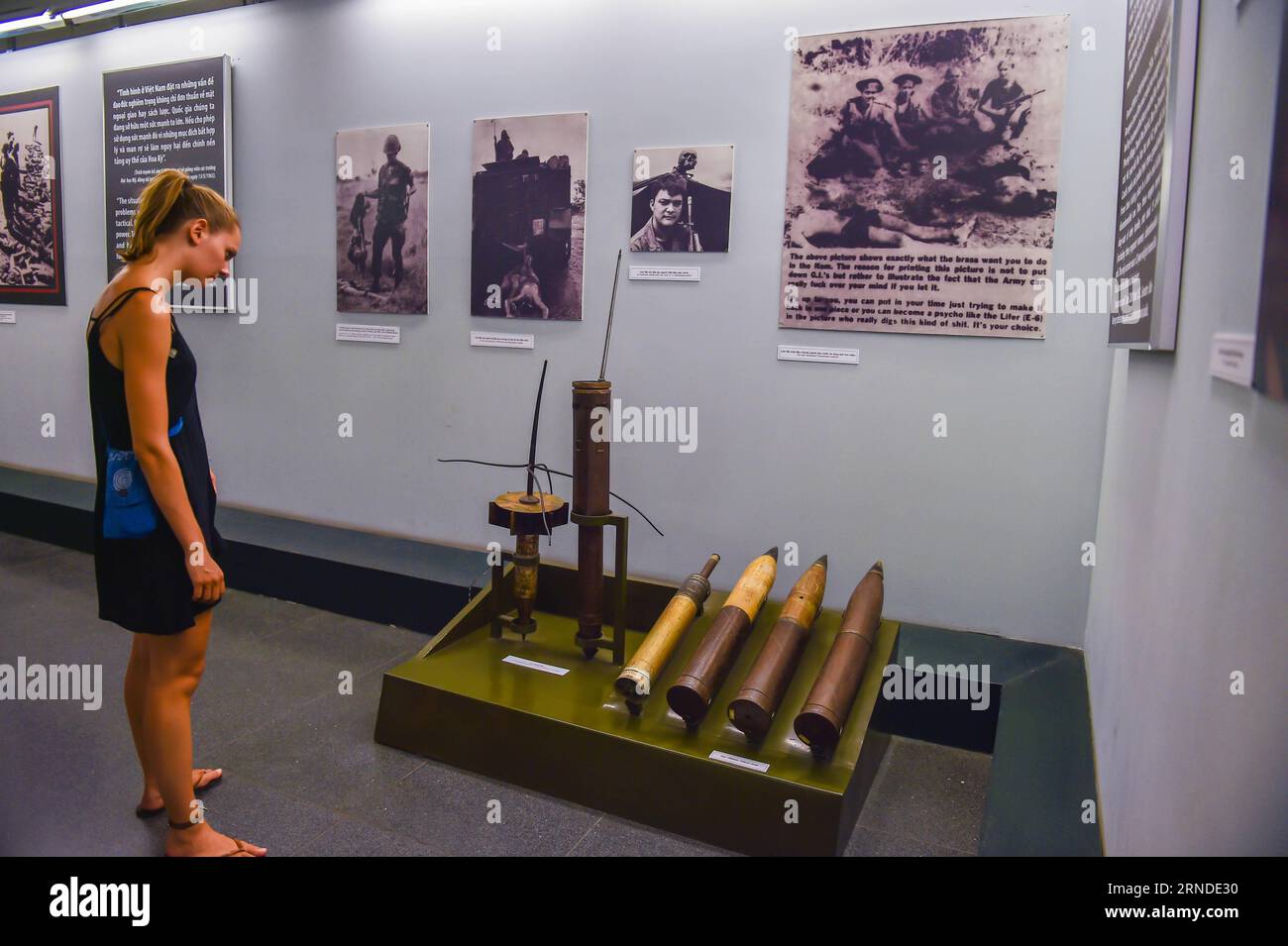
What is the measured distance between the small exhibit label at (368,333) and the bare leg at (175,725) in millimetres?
2507

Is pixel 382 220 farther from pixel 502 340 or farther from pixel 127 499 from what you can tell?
pixel 127 499

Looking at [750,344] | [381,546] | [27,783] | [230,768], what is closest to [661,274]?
[750,344]

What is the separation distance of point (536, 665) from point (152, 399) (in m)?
1.47

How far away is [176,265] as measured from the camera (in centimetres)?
207

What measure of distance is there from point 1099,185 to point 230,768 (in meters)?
3.39

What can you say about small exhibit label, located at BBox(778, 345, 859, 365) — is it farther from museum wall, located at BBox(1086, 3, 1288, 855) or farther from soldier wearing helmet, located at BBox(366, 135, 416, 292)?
soldier wearing helmet, located at BBox(366, 135, 416, 292)

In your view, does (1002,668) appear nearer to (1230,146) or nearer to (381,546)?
(1230,146)

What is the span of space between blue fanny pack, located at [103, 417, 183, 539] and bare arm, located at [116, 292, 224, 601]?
0.03m

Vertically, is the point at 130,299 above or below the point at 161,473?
above

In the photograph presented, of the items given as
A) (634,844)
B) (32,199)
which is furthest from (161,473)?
(32,199)

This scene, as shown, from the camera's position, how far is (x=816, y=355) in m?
3.51

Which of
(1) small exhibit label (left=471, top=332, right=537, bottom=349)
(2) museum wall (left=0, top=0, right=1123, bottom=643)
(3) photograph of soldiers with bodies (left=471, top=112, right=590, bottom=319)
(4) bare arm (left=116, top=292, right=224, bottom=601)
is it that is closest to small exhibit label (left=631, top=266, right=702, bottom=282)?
(2) museum wall (left=0, top=0, right=1123, bottom=643)

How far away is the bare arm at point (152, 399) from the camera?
192 cm

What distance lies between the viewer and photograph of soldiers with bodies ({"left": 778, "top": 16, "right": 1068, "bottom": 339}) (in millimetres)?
3096
